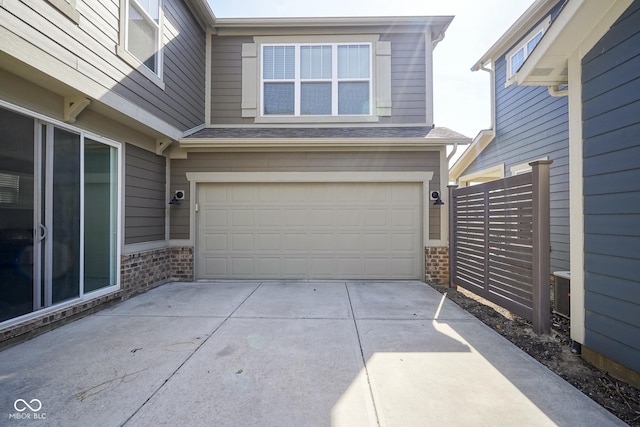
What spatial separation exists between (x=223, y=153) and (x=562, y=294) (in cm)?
602

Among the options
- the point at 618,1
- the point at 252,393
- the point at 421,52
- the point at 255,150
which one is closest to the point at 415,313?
the point at 252,393

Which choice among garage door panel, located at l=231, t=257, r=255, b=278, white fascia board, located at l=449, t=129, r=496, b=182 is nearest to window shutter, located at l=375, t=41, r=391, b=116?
white fascia board, located at l=449, t=129, r=496, b=182

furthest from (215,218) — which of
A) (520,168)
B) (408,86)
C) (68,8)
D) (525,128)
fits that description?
(525,128)

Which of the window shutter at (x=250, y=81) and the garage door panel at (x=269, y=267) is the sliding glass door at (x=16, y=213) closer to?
the garage door panel at (x=269, y=267)

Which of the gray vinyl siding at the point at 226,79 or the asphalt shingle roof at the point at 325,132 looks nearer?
the asphalt shingle roof at the point at 325,132

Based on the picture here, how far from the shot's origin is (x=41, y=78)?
3.26 m

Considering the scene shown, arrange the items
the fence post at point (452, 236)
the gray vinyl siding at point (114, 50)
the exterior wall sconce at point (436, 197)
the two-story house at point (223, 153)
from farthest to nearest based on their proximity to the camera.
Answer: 1. the exterior wall sconce at point (436, 197)
2. the fence post at point (452, 236)
3. the two-story house at point (223, 153)
4. the gray vinyl siding at point (114, 50)

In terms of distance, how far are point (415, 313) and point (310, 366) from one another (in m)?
2.04

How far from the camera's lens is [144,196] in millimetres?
5402

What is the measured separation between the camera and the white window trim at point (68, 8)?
3278mm

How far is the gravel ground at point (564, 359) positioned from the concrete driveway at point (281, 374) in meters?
0.14

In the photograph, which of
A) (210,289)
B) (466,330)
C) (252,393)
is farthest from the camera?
(210,289)

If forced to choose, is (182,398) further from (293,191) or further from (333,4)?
(333,4)

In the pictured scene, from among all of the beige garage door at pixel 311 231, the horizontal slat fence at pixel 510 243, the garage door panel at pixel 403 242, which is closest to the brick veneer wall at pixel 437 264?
the beige garage door at pixel 311 231
